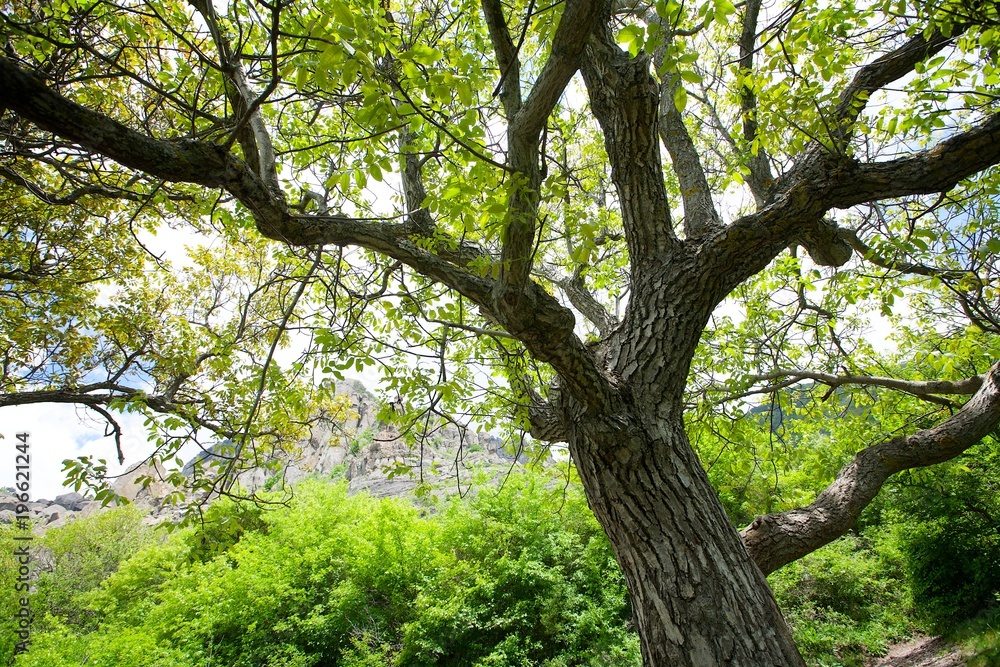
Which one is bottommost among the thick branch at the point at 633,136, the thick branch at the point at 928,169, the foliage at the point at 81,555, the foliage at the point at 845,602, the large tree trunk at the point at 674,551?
the foliage at the point at 845,602

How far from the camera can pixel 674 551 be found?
2035mm

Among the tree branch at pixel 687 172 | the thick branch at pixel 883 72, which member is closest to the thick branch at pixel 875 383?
the tree branch at pixel 687 172

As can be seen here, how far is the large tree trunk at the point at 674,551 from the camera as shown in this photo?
1.86 m

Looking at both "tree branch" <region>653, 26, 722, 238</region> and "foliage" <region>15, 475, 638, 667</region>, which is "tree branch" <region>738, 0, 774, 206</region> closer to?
"tree branch" <region>653, 26, 722, 238</region>

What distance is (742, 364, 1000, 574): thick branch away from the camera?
2771mm

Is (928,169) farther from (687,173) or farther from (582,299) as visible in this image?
(582,299)

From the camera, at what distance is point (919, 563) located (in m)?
7.87

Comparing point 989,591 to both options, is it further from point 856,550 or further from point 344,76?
point 344,76

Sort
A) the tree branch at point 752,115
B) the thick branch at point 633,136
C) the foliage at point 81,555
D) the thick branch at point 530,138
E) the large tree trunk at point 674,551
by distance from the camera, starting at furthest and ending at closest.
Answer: the foliage at point 81,555
the tree branch at point 752,115
the thick branch at point 633,136
the large tree trunk at point 674,551
the thick branch at point 530,138

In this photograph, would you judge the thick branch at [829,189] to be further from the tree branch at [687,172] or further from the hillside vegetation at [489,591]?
the hillside vegetation at [489,591]

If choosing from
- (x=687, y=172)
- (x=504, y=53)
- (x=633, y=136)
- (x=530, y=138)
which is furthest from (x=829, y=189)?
(x=504, y=53)

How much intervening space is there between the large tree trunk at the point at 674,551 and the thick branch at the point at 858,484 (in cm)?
77

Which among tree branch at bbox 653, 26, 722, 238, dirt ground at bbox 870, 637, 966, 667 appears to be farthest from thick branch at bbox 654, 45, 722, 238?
dirt ground at bbox 870, 637, 966, 667

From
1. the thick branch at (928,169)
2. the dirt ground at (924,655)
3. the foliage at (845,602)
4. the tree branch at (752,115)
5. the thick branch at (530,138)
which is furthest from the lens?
the foliage at (845,602)
